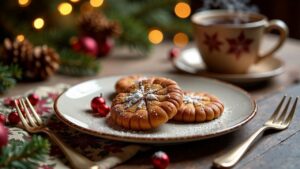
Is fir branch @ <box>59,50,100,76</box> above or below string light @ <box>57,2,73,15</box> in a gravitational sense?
below

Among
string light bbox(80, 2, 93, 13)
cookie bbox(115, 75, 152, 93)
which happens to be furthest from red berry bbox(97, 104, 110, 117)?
string light bbox(80, 2, 93, 13)

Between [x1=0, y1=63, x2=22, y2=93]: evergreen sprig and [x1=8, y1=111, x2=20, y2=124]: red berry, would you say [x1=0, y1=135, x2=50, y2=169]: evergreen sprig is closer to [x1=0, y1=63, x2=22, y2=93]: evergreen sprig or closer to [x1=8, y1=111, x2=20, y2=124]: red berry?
[x1=8, y1=111, x2=20, y2=124]: red berry

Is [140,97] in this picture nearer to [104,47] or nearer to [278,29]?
[278,29]

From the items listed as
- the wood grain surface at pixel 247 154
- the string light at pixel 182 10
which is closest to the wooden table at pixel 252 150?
the wood grain surface at pixel 247 154

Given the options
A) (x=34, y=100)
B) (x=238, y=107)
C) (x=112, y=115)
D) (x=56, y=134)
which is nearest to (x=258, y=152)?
(x=238, y=107)

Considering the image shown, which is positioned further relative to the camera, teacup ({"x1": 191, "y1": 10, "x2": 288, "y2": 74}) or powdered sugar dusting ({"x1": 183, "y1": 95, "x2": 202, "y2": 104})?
teacup ({"x1": 191, "y1": 10, "x2": 288, "y2": 74})

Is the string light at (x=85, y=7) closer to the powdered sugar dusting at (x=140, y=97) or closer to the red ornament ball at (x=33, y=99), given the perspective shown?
the red ornament ball at (x=33, y=99)

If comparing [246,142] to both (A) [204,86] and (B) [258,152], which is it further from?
(A) [204,86]
